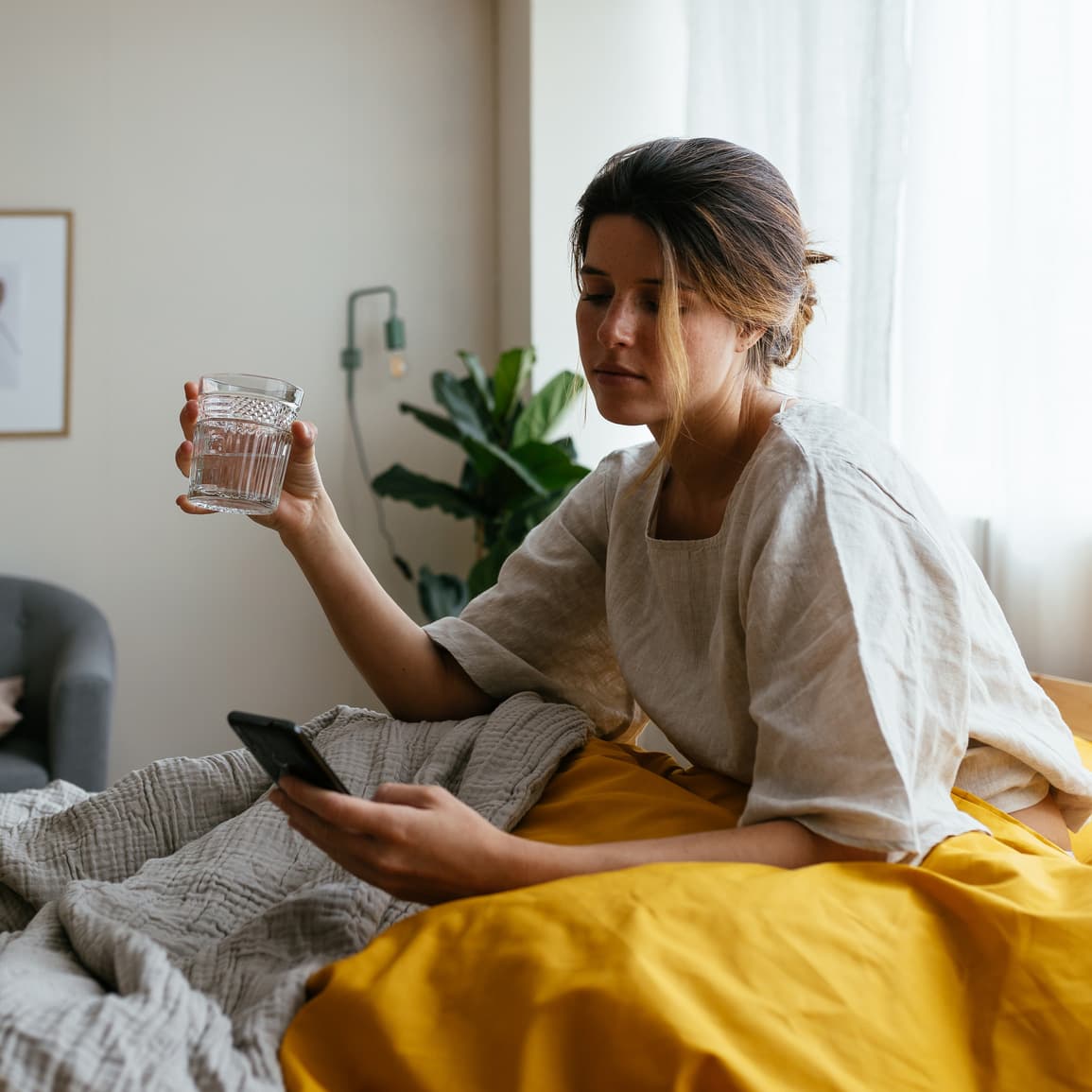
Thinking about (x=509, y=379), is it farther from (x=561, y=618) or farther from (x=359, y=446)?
(x=561, y=618)

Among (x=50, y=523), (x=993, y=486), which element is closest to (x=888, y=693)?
(x=993, y=486)

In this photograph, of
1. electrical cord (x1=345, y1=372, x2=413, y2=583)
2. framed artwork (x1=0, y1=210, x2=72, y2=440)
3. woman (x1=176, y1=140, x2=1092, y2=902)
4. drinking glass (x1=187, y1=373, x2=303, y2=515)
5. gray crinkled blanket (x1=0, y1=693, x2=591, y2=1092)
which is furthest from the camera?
electrical cord (x1=345, y1=372, x2=413, y2=583)

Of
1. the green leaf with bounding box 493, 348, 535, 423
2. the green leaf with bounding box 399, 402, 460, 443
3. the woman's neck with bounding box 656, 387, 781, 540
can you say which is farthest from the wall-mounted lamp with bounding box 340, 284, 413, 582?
the woman's neck with bounding box 656, 387, 781, 540

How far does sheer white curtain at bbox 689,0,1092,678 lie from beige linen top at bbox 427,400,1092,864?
76cm

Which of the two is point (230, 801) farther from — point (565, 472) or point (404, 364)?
point (404, 364)

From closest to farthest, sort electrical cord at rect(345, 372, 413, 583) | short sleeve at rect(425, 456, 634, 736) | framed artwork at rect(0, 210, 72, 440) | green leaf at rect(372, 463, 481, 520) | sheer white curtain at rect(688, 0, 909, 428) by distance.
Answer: short sleeve at rect(425, 456, 634, 736) → sheer white curtain at rect(688, 0, 909, 428) → green leaf at rect(372, 463, 481, 520) → framed artwork at rect(0, 210, 72, 440) → electrical cord at rect(345, 372, 413, 583)

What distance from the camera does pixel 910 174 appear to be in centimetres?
211

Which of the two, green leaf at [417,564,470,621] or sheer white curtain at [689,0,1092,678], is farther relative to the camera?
green leaf at [417,564,470,621]

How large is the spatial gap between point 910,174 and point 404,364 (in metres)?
1.76

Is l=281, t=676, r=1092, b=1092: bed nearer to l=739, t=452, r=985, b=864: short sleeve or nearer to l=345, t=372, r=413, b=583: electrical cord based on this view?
l=739, t=452, r=985, b=864: short sleeve

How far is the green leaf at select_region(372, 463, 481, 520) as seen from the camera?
3025 millimetres

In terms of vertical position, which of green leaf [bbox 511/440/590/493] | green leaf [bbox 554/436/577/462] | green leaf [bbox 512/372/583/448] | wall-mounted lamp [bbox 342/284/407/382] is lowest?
green leaf [bbox 511/440/590/493]

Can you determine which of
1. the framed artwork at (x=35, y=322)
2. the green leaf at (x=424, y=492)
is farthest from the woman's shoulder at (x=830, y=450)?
the framed artwork at (x=35, y=322)

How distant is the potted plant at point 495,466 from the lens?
283 centimetres
